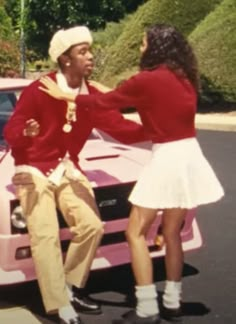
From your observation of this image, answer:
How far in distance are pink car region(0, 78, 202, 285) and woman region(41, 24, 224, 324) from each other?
0.52 m

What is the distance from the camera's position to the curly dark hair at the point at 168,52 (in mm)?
5004

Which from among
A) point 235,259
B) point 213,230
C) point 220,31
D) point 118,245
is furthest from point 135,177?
point 220,31

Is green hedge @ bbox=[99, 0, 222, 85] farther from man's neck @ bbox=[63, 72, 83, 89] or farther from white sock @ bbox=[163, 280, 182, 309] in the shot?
white sock @ bbox=[163, 280, 182, 309]

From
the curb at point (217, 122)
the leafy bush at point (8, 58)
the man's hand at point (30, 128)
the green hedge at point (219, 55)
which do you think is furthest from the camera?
the leafy bush at point (8, 58)

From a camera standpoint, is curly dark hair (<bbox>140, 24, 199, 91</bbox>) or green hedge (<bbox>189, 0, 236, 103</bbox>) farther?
green hedge (<bbox>189, 0, 236, 103</bbox>)

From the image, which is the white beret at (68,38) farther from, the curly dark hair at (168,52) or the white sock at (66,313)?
the white sock at (66,313)

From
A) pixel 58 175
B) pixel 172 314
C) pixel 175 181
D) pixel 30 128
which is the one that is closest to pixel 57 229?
pixel 58 175

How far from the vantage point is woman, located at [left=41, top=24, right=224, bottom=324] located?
4.94 m

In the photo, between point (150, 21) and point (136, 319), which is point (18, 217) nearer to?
point (136, 319)

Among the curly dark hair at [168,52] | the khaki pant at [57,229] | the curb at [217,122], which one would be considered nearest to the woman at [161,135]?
the curly dark hair at [168,52]

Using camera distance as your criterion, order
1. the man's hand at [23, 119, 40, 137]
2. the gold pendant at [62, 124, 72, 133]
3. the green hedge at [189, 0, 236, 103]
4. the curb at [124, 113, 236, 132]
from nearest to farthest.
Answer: the man's hand at [23, 119, 40, 137], the gold pendant at [62, 124, 72, 133], the curb at [124, 113, 236, 132], the green hedge at [189, 0, 236, 103]

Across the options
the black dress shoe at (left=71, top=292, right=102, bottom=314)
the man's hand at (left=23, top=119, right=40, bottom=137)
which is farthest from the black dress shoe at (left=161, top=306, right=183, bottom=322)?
the man's hand at (left=23, top=119, right=40, bottom=137)

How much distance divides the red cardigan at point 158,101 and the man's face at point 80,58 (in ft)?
0.86

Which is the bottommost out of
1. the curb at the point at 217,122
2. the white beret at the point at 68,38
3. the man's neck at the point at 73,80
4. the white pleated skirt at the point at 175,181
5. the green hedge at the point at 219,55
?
the curb at the point at 217,122
